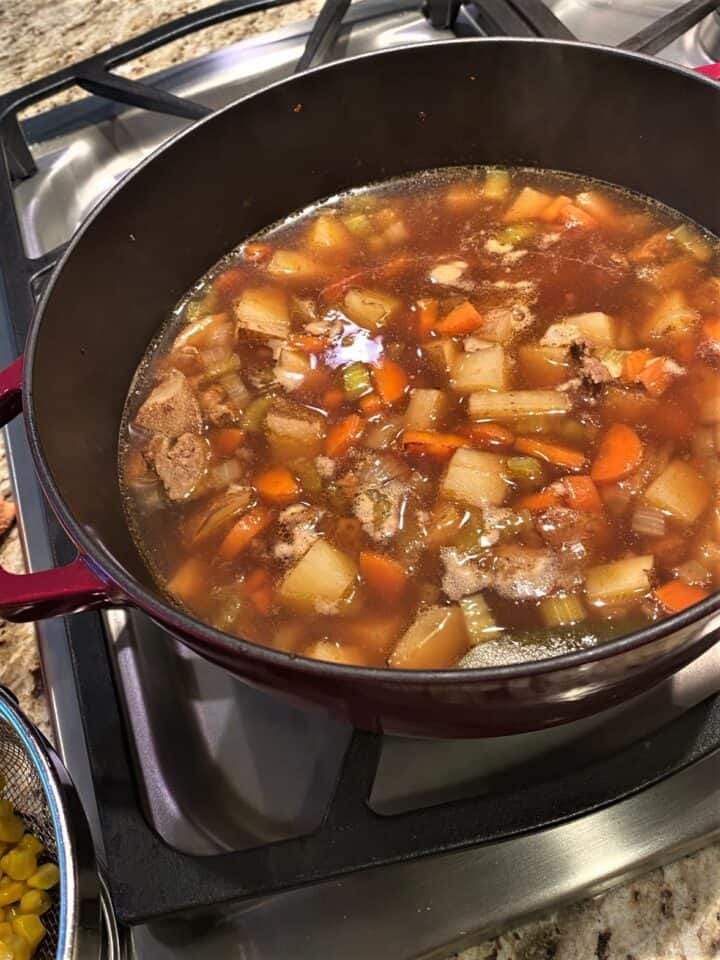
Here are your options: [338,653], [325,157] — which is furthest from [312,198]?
[338,653]

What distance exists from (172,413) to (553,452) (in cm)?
72

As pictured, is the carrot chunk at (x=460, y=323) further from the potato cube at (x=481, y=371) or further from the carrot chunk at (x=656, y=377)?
the carrot chunk at (x=656, y=377)

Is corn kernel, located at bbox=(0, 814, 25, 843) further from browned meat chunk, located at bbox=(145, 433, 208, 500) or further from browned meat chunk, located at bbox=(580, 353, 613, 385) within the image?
browned meat chunk, located at bbox=(580, 353, 613, 385)

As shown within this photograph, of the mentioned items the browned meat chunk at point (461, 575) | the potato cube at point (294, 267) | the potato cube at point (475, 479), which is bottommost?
the browned meat chunk at point (461, 575)

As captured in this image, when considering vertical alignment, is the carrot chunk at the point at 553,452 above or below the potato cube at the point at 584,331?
below

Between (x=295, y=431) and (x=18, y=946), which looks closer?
(x=18, y=946)

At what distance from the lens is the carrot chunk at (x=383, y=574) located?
4.77 feet

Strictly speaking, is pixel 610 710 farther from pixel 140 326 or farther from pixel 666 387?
pixel 140 326

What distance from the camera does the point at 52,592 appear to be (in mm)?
1157

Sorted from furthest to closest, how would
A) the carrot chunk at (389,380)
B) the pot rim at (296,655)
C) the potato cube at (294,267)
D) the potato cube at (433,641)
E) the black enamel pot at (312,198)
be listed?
the potato cube at (294,267) → the carrot chunk at (389,380) → the potato cube at (433,641) → the black enamel pot at (312,198) → the pot rim at (296,655)

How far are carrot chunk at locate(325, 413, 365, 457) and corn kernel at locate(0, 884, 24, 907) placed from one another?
2.78 ft

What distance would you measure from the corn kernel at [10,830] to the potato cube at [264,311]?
3.30 feet

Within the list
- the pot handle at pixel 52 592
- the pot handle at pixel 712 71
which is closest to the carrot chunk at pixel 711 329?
the pot handle at pixel 712 71

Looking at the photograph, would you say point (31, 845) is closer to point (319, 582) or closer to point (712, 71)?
point (319, 582)
